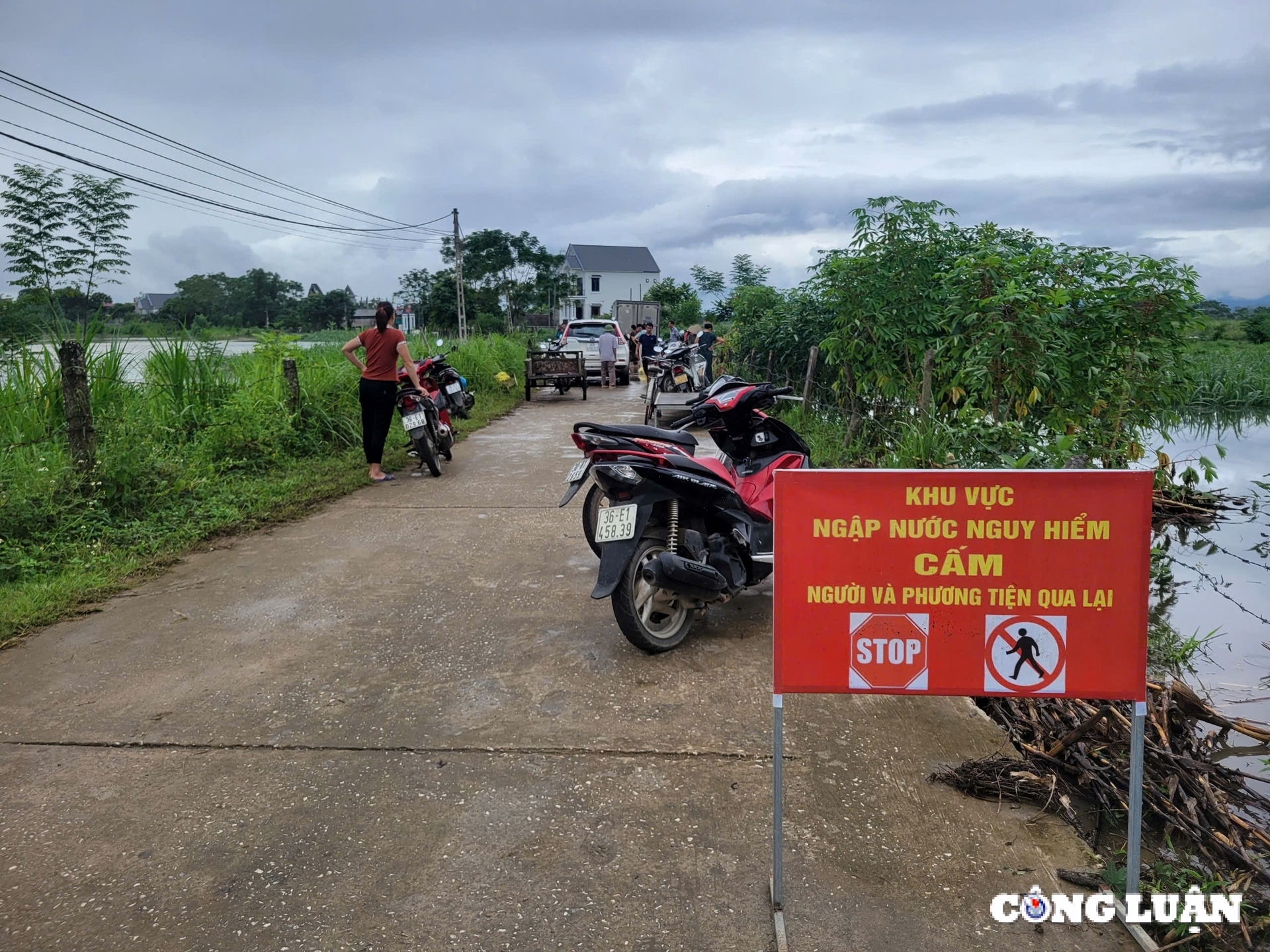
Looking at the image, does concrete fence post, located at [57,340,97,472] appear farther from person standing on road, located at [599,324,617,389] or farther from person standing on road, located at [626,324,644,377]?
person standing on road, located at [626,324,644,377]

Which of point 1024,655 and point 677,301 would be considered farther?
point 677,301

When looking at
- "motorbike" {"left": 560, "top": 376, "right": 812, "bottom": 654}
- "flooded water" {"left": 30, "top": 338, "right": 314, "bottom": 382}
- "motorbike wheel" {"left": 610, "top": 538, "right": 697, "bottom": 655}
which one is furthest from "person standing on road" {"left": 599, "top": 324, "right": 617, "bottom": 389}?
"motorbike wheel" {"left": 610, "top": 538, "right": 697, "bottom": 655}

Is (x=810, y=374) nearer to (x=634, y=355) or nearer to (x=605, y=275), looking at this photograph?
(x=634, y=355)

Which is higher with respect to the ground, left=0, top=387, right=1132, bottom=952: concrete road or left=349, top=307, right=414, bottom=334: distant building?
left=349, top=307, right=414, bottom=334: distant building

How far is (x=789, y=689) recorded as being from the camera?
243 centimetres

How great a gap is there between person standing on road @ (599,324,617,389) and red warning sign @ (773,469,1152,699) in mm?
18189

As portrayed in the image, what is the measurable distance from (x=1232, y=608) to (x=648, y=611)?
168 inches

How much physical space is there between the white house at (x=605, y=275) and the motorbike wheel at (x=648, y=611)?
73312mm

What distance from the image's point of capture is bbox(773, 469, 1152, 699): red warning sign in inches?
92.9

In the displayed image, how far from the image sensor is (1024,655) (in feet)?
7.88

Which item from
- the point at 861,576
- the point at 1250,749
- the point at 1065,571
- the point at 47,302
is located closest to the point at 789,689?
the point at 861,576

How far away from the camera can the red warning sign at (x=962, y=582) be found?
7.74ft

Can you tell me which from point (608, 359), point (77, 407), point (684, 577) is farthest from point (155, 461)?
point (608, 359)

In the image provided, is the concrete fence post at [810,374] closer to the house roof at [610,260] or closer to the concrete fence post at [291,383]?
the concrete fence post at [291,383]
